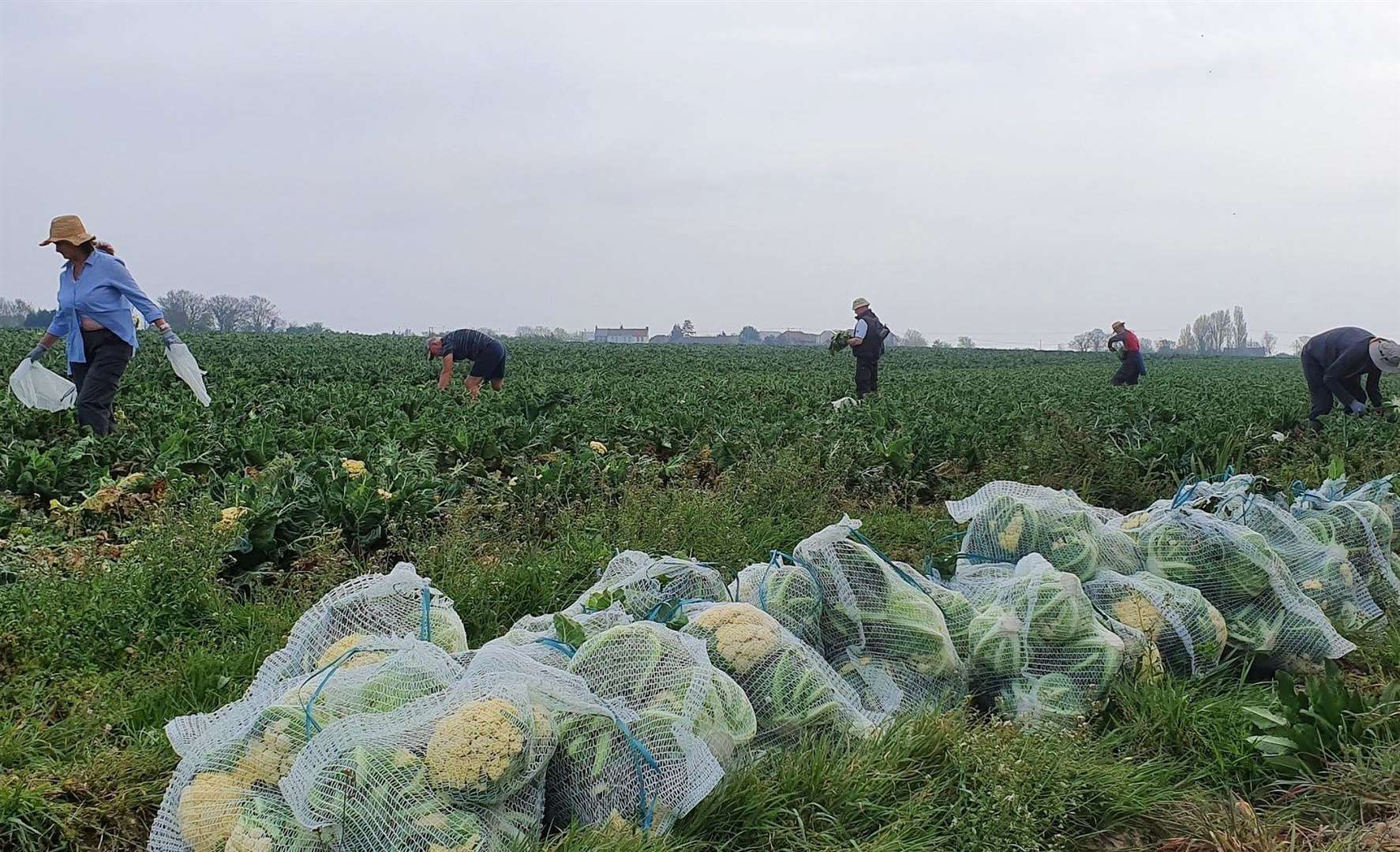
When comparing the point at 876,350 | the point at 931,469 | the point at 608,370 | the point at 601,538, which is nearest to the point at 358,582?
the point at 601,538

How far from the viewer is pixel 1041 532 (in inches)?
168

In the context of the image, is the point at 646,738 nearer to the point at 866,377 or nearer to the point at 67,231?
the point at 67,231

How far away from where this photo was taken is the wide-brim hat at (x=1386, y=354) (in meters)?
9.77

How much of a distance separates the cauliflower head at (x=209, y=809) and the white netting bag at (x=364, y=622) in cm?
53

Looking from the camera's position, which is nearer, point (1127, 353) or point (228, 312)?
point (1127, 353)

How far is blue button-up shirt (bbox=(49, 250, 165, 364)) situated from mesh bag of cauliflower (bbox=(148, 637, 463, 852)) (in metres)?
5.76

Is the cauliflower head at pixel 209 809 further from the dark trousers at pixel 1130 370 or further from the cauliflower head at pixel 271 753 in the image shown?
the dark trousers at pixel 1130 370

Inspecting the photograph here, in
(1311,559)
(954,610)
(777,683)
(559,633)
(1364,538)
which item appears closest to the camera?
(777,683)

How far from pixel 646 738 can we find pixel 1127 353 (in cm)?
1943

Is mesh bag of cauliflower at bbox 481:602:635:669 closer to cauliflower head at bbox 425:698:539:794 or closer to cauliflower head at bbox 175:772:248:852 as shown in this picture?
cauliflower head at bbox 425:698:539:794

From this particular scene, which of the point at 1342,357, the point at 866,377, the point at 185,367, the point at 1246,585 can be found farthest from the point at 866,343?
the point at 1246,585

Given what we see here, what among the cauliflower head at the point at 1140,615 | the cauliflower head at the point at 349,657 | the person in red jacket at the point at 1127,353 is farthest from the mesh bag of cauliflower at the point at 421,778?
the person in red jacket at the point at 1127,353

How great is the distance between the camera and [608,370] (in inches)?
893

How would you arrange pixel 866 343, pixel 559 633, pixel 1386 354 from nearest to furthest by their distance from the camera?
pixel 559 633 → pixel 1386 354 → pixel 866 343
